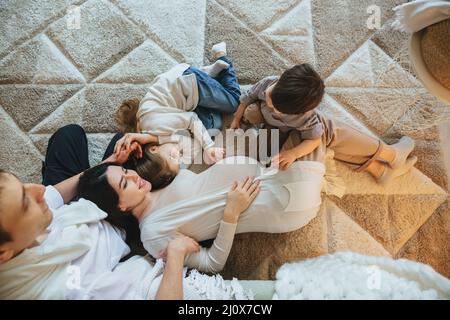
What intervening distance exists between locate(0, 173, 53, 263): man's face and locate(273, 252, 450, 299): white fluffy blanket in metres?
0.51

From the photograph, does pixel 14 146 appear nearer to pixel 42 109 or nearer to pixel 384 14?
pixel 42 109

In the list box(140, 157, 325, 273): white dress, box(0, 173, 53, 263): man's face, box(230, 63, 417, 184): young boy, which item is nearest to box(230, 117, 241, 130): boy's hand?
box(230, 63, 417, 184): young boy

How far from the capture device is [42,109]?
1.17 meters

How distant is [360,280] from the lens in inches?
29.8

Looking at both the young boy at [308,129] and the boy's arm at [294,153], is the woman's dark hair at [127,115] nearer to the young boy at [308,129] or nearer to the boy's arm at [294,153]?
the young boy at [308,129]

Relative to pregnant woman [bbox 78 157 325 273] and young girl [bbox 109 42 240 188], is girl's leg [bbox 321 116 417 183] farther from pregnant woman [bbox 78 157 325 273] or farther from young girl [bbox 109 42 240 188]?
young girl [bbox 109 42 240 188]

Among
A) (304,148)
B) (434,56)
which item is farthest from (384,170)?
(434,56)

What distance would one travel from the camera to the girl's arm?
2.98 ft

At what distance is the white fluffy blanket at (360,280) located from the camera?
728mm

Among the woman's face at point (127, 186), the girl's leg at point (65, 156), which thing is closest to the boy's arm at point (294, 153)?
the woman's face at point (127, 186)

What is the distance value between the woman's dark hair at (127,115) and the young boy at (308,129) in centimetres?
29

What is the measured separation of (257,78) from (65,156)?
23.9 inches
